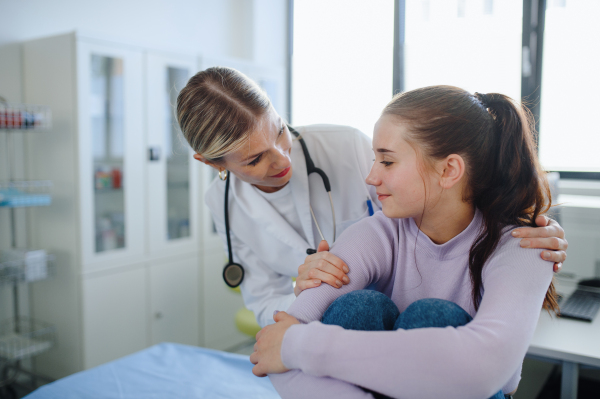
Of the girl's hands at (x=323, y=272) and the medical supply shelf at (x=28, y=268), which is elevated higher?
the girl's hands at (x=323, y=272)

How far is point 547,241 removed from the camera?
0.91 m

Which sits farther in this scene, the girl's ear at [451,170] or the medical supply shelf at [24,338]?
the medical supply shelf at [24,338]

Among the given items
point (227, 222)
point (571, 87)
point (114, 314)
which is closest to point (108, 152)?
point (114, 314)

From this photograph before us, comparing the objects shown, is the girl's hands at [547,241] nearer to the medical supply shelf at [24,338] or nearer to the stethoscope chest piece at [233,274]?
the stethoscope chest piece at [233,274]

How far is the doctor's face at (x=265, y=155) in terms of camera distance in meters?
1.19

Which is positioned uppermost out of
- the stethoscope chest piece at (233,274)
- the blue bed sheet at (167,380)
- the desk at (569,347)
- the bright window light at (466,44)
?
the bright window light at (466,44)

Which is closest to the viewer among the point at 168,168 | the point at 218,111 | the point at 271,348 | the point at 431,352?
the point at 431,352

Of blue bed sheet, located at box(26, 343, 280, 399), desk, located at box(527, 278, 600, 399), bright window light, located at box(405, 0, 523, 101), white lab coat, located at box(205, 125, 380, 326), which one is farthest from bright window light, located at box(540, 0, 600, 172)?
blue bed sheet, located at box(26, 343, 280, 399)

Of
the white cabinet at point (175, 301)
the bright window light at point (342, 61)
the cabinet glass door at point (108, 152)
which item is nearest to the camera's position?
the cabinet glass door at point (108, 152)

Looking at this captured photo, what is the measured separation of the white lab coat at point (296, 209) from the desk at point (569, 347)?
618 millimetres

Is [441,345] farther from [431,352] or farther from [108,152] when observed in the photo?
[108,152]

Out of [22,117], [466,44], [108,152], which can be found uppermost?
[466,44]

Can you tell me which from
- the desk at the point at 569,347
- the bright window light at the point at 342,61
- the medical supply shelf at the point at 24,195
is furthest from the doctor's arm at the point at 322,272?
the bright window light at the point at 342,61

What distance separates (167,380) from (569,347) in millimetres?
1172
